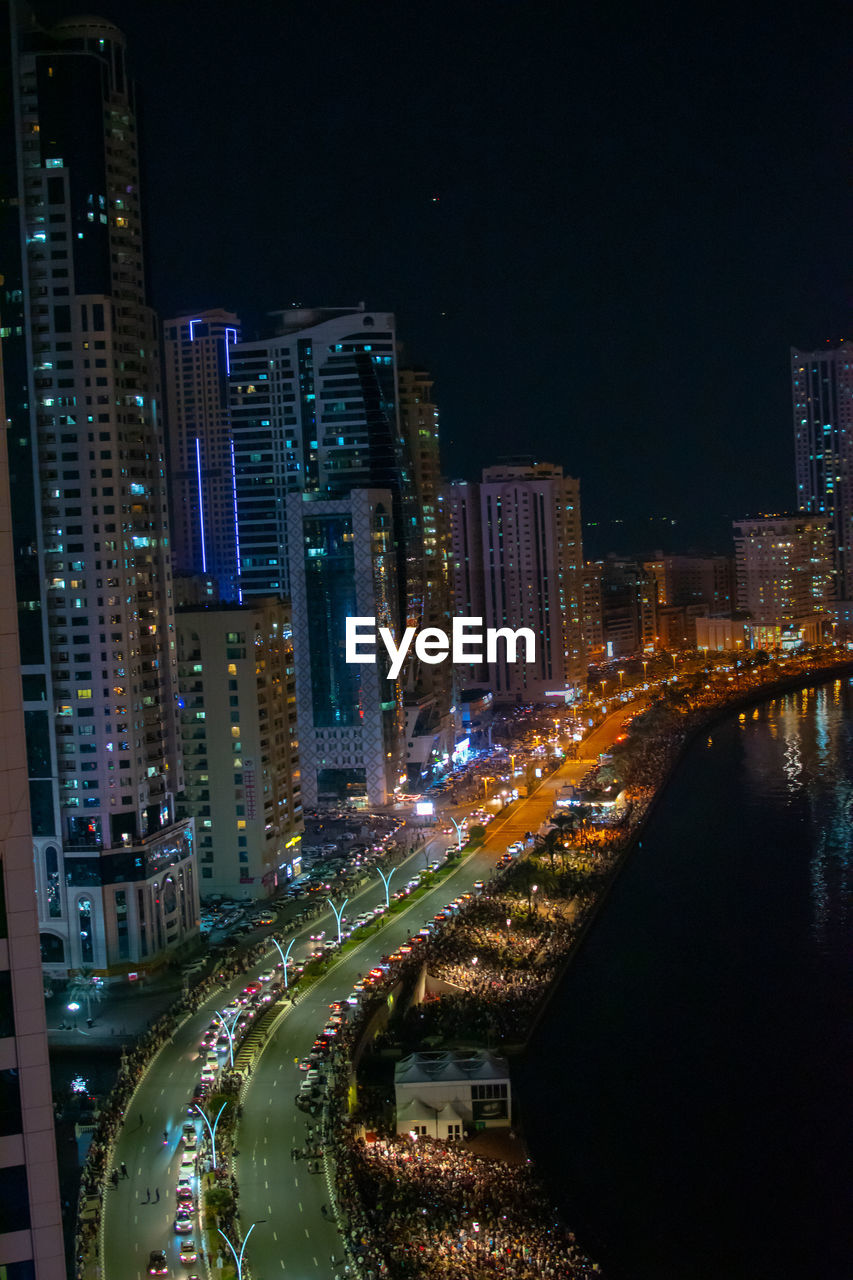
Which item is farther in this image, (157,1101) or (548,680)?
(548,680)

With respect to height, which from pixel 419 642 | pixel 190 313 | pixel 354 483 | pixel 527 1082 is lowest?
pixel 527 1082

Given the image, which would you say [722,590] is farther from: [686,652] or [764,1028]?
[764,1028]

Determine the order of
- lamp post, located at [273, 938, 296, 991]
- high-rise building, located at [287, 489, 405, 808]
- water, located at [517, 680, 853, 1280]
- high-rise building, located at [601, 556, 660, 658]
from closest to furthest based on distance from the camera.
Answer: water, located at [517, 680, 853, 1280] → lamp post, located at [273, 938, 296, 991] → high-rise building, located at [287, 489, 405, 808] → high-rise building, located at [601, 556, 660, 658]

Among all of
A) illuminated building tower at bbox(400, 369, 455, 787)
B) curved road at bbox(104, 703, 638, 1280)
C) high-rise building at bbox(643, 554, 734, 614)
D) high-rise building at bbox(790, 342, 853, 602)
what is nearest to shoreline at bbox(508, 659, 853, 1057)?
curved road at bbox(104, 703, 638, 1280)

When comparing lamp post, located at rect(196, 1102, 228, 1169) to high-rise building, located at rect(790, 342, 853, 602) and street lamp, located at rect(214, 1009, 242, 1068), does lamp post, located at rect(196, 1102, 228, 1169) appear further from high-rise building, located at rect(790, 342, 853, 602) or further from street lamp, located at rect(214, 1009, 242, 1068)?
high-rise building, located at rect(790, 342, 853, 602)

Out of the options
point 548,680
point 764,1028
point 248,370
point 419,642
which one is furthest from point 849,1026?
point 548,680

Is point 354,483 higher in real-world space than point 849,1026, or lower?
higher

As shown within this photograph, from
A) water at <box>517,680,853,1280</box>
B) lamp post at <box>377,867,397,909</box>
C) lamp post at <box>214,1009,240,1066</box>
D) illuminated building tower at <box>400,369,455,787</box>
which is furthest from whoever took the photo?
illuminated building tower at <box>400,369,455,787</box>

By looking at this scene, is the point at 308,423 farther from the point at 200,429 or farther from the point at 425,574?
the point at 200,429
